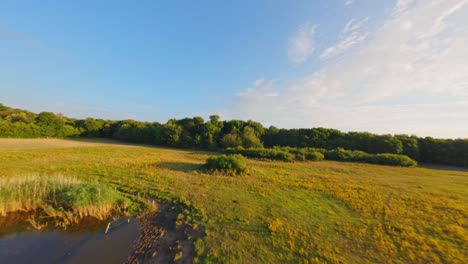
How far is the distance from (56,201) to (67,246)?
9.61ft

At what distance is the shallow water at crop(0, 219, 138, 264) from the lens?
468cm

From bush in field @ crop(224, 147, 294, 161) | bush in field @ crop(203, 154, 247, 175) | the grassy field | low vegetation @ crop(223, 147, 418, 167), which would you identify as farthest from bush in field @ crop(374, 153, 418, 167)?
bush in field @ crop(203, 154, 247, 175)

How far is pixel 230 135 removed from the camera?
118 ft

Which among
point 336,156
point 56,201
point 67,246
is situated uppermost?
point 336,156

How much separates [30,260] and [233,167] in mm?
11621

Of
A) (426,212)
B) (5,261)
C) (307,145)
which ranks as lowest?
(5,261)

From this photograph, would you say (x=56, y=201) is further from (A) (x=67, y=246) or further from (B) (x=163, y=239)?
(B) (x=163, y=239)

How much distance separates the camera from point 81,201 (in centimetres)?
664

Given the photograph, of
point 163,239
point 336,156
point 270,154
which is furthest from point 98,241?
point 336,156

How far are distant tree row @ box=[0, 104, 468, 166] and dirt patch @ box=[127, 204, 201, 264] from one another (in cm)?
2773

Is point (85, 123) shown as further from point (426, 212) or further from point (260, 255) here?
point (426, 212)

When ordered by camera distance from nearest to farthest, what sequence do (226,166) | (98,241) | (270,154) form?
(98,241)
(226,166)
(270,154)

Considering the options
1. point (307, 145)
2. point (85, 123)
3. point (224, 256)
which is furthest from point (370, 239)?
point (85, 123)

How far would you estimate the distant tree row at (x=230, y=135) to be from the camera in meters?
29.3
